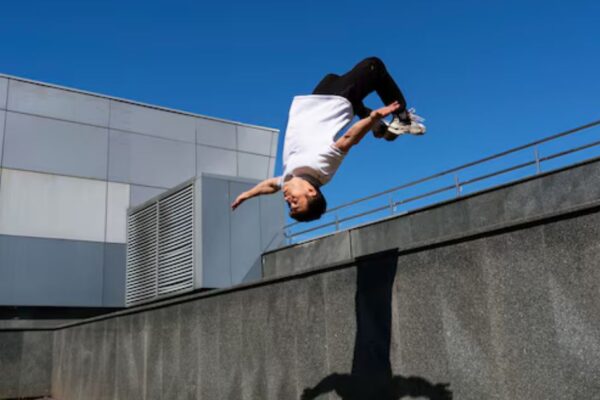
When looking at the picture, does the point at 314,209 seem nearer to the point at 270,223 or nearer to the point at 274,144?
the point at 270,223

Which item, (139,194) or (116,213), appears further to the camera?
(139,194)

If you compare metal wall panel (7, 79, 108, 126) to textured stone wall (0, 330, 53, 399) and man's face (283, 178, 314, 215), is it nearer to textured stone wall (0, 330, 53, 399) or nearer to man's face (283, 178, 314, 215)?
textured stone wall (0, 330, 53, 399)

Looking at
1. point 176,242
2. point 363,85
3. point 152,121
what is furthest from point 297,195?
point 152,121

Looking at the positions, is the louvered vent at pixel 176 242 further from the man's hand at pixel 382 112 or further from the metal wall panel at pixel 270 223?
the man's hand at pixel 382 112

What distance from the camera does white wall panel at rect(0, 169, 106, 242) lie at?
655 inches

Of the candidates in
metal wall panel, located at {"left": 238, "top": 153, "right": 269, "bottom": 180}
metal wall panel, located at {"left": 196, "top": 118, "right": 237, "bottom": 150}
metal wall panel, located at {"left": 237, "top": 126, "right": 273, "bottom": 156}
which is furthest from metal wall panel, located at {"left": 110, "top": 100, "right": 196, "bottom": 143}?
metal wall panel, located at {"left": 238, "top": 153, "right": 269, "bottom": 180}

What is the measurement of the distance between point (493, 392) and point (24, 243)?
1471cm

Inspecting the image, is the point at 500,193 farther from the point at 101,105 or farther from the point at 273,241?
the point at 101,105

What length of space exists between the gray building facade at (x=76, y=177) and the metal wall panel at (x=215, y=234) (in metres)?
5.05

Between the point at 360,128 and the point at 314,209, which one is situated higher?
the point at 360,128

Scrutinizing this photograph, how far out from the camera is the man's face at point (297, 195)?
5645 mm

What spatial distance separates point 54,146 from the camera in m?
17.4

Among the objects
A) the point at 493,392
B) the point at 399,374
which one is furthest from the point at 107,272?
the point at 493,392

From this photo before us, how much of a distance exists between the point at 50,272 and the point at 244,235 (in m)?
6.27
